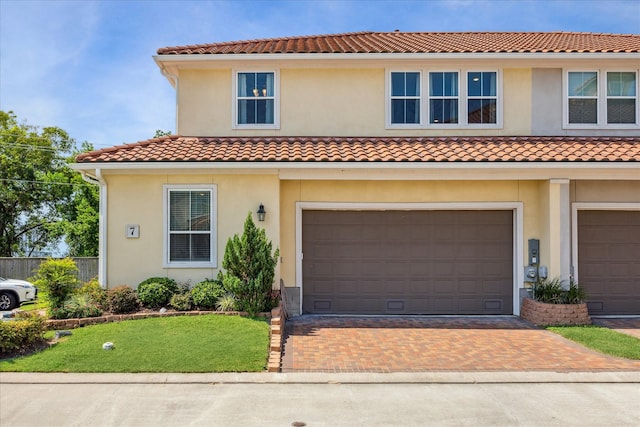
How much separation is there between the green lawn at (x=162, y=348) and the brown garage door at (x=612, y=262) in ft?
25.6

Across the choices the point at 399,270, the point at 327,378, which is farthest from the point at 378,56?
the point at 327,378

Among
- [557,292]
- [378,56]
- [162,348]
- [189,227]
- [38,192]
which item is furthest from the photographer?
[38,192]

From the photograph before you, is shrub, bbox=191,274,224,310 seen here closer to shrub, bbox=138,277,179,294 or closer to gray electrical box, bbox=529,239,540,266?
shrub, bbox=138,277,179,294

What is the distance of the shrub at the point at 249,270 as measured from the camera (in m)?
9.66

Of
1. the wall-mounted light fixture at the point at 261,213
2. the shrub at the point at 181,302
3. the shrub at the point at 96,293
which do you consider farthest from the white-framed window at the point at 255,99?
the shrub at the point at 96,293

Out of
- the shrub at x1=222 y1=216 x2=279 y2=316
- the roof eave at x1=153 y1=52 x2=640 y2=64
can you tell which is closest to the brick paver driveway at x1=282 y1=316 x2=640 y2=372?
the shrub at x1=222 y1=216 x2=279 y2=316

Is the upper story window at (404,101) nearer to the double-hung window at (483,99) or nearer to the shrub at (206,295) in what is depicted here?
the double-hung window at (483,99)

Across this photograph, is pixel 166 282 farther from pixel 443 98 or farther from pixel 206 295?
pixel 443 98

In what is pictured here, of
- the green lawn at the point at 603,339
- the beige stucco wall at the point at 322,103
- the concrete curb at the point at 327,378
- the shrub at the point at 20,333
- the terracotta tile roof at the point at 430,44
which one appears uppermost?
the terracotta tile roof at the point at 430,44

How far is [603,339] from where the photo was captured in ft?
29.4

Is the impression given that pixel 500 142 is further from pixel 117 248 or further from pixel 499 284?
pixel 117 248

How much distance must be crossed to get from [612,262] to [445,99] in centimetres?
560

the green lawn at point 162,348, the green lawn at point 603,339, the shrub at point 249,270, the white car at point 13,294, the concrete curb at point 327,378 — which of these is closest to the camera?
the concrete curb at point 327,378

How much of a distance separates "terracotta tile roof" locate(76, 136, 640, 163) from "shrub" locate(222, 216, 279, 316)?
5.85ft
